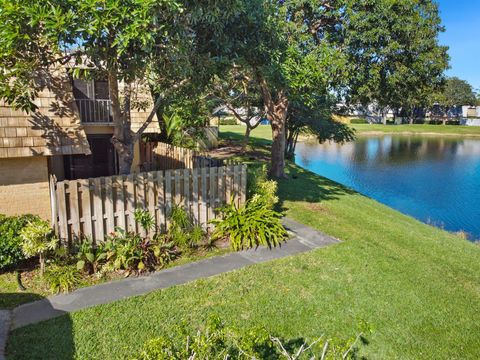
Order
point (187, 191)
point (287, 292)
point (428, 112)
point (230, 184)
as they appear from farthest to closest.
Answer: point (428, 112), point (230, 184), point (187, 191), point (287, 292)

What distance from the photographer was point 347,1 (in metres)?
14.1

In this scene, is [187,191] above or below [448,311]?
above

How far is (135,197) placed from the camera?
868cm

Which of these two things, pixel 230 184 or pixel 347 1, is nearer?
pixel 230 184

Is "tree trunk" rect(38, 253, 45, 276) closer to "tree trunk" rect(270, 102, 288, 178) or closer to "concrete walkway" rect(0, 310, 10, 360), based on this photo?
"concrete walkway" rect(0, 310, 10, 360)

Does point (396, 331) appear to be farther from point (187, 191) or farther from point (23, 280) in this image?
point (23, 280)

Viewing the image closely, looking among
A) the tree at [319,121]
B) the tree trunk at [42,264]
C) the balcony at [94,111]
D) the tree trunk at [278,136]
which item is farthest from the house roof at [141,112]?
the tree at [319,121]

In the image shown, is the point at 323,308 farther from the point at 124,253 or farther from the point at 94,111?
the point at 94,111

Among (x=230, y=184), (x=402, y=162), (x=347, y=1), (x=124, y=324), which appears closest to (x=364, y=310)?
(x=124, y=324)

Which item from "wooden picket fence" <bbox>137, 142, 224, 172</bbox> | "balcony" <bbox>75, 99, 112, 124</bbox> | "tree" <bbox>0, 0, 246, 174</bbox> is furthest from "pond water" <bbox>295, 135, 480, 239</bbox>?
"balcony" <bbox>75, 99, 112, 124</bbox>

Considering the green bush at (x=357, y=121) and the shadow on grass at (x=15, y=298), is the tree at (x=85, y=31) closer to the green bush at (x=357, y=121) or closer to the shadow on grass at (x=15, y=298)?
the shadow on grass at (x=15, y=298)

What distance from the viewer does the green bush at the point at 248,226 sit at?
9.26 metres

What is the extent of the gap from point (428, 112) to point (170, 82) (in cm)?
9710

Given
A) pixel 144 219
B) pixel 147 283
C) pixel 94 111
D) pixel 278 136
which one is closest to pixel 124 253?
pixel 147 283
